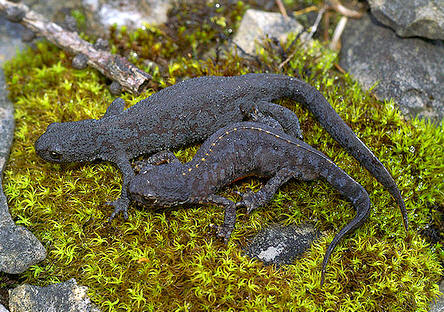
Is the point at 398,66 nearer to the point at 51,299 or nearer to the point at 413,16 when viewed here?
the point at 413,16

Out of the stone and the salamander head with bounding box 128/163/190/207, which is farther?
the stone

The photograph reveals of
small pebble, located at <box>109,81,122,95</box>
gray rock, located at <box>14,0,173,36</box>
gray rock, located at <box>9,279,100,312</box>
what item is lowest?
gray rock, located at <box>9,279,100,312</box>

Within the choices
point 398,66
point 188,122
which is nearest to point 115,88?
point 188,122

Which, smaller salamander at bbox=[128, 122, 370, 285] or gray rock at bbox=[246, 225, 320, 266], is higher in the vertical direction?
smaller salamander at bbox=[128, 122, 370, 285]

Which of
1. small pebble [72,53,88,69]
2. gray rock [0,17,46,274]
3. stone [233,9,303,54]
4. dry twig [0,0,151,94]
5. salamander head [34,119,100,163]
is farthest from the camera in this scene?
stone [233,9,303,54]

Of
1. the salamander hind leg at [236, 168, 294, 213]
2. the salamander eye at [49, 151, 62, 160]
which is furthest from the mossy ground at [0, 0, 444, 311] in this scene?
the salamander eye at [49, 151, 62, 160]

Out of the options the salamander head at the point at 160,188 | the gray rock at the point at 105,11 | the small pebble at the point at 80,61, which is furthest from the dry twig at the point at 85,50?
the salamander head at the point at 160,188

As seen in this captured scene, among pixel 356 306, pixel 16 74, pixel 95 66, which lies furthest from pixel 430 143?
pixel 16 74

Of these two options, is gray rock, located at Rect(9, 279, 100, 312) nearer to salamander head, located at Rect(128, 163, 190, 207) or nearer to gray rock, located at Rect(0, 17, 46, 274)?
gray rock, located at Rect(0, 17, 46, 274)

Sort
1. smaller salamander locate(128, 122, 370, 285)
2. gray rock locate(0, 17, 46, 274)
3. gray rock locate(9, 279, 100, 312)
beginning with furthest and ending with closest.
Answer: smaller salamander locate(128, 122, 370, 285)
gray rock locate(0, 17, 46, 274)
gray rock locate(9, 279, 100, 312)
